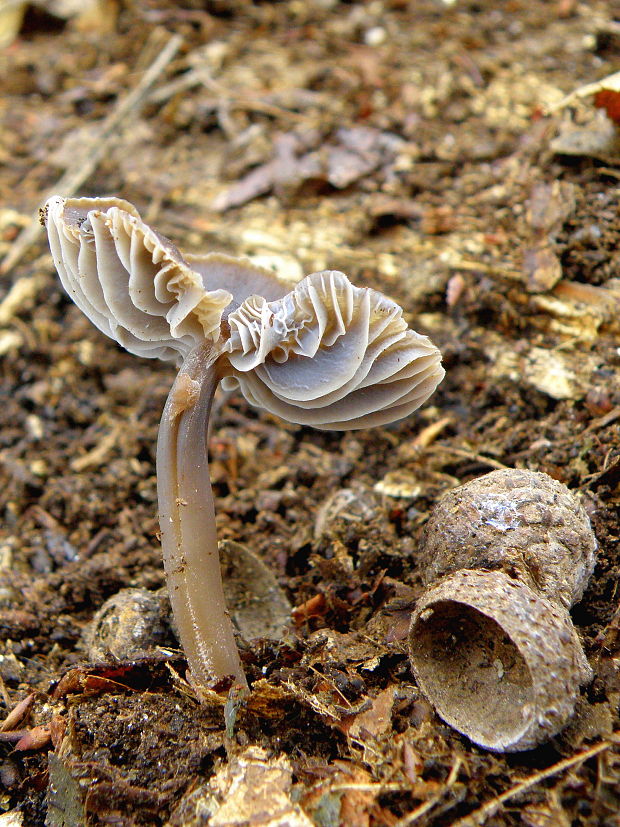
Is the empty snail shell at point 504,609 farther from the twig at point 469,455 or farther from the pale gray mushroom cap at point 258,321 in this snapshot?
the twig at point 469,455

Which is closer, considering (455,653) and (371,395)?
(455,653)

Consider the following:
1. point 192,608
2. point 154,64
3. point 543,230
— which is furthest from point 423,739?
point 154,64

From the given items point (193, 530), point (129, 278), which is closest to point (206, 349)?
point (129, 278)

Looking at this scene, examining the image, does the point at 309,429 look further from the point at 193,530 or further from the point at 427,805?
the point at 427,805

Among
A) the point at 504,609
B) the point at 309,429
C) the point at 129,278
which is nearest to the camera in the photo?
the point at 504,609

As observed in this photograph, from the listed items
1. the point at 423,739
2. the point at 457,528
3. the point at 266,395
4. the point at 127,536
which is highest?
the point at 266,395

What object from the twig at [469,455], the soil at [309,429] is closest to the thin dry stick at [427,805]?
the soil at [309,429]

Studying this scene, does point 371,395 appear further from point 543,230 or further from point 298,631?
point 543,230
